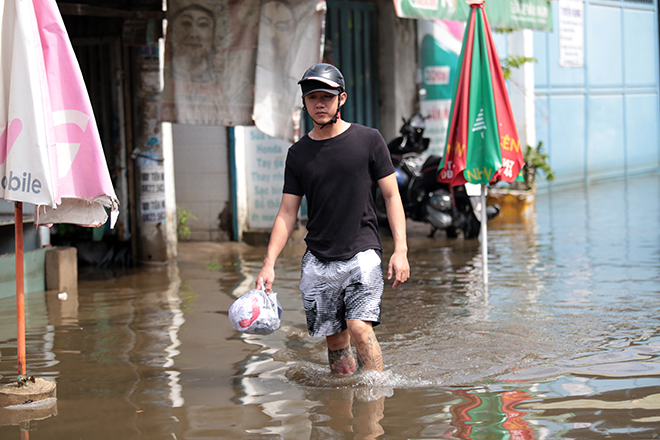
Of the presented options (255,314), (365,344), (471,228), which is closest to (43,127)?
(255,314)

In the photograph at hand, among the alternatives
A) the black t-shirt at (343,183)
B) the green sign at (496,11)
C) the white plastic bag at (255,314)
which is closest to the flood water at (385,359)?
the white plastic bag at (255,314)

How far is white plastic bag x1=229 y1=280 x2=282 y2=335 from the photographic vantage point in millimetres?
3957

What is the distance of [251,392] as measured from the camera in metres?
A: 4.25

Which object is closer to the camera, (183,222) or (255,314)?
(255,314)

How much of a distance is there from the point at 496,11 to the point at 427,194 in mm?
2927

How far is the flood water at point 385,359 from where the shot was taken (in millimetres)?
3684

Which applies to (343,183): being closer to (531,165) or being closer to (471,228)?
(471,228)

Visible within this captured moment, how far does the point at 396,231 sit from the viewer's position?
4062 mm

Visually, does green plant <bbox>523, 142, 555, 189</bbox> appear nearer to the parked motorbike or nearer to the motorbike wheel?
the parked motorbike

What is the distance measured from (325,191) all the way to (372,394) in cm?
113

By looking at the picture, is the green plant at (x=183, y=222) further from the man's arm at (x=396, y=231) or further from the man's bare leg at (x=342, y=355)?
the man's arm at (x=396, y=231)

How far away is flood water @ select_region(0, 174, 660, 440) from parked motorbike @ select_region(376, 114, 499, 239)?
1.94 meters

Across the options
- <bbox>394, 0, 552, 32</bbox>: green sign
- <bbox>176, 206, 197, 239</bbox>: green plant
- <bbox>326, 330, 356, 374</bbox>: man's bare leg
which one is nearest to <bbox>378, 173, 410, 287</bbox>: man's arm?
<bbox>326, 330, 356, 374</bbox>: man's bare leg

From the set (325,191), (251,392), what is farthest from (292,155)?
(251,392)
